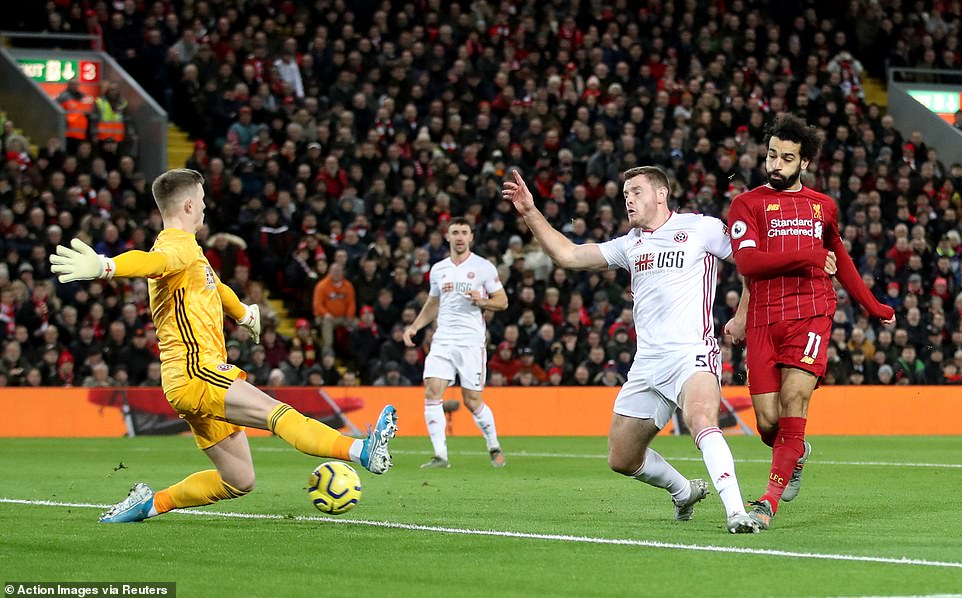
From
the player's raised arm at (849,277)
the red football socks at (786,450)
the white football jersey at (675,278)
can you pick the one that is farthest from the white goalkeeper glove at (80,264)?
the player's raised arm at (849,277)

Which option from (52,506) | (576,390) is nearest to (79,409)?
(576,390)

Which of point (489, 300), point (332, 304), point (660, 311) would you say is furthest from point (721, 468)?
point (332, 304)

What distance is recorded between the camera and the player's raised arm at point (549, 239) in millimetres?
8695

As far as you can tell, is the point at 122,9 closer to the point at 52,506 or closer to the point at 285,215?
the point at 285,215

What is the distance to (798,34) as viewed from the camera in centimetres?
3306

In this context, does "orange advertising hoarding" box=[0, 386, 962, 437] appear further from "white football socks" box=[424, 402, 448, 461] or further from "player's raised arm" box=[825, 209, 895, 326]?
"player's raised arm" box=[825, 209, 895, 326]

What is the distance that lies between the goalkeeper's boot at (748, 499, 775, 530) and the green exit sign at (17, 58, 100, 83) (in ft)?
67.8

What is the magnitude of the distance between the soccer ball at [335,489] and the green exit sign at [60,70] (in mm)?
20040

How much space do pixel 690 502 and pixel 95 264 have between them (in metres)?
3.96

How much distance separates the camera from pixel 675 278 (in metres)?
9.07

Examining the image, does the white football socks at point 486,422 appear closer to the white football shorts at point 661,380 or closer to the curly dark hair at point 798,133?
the white football shorts at point 661,380

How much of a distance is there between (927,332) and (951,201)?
478 cm

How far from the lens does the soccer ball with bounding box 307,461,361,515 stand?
8334 millimetres

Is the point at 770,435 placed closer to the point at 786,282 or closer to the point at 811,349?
the point at 811,349
